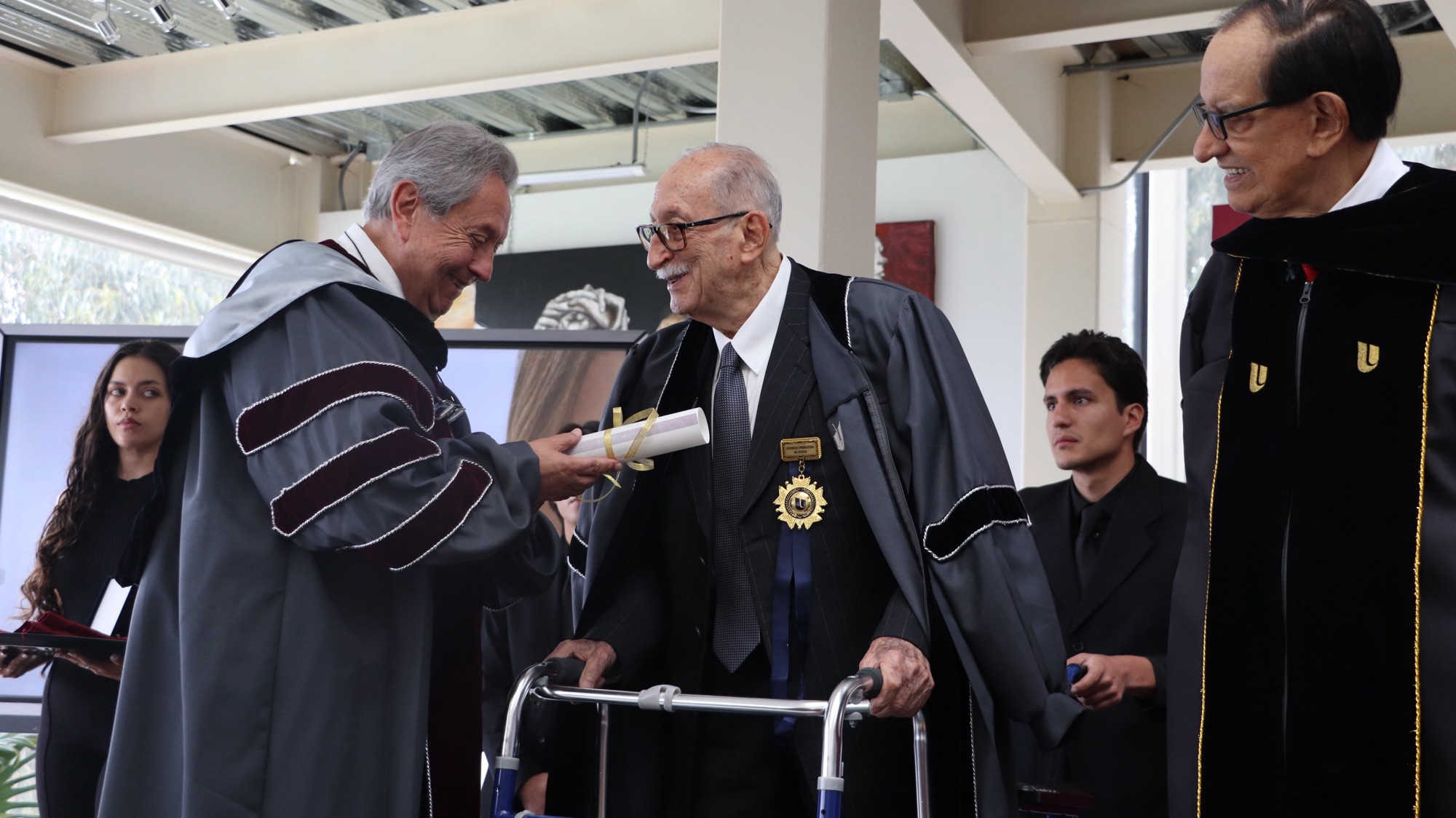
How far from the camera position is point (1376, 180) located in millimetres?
1870

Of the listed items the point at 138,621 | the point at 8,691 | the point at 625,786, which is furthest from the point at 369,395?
the point at 8,691

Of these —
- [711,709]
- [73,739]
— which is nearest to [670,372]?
[711,709]

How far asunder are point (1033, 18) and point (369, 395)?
4.90m

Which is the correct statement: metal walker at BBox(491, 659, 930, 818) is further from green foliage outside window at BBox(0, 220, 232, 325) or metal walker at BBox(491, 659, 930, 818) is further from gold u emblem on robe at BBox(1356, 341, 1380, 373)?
green foliage outside window at BBox(0, 220, 232, 325)

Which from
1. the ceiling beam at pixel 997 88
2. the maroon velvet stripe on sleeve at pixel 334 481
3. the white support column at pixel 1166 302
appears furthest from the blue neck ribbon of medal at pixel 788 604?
the white support column at pixel 1166 302

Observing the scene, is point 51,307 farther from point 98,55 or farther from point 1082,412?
point 1082,412

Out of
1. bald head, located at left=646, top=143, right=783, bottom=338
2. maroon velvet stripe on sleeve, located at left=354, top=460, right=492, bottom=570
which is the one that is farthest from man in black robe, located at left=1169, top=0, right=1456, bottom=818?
maroon velvet stripe on sleeve, located at left=354, top=460, right=492, bottom=570

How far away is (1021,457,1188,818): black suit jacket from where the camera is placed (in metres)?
2.98

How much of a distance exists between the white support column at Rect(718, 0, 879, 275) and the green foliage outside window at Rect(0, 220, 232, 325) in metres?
5.75

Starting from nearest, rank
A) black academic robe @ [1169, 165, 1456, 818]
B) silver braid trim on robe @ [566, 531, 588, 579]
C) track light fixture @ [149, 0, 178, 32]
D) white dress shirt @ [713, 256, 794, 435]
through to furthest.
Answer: black academic robe @ [1169, 165, 1456, 818] → white dress shirt @ [713, 256, 794, 435] → silver braid trim on robe @ [566, 531, 588, 579] → track light fixture @ [149, 0, 178, 32]

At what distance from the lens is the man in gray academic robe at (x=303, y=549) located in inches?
80.4

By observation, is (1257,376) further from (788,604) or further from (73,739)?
(73,739)

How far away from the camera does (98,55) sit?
848 cm

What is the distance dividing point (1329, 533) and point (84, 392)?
394 centimetres
